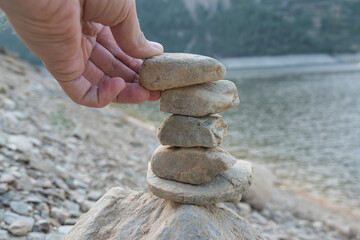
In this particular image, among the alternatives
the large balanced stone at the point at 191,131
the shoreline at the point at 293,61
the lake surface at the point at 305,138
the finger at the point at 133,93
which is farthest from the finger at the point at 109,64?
the shoreline at the point at 293,61

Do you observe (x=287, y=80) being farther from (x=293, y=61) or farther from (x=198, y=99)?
(x=198, y=99)

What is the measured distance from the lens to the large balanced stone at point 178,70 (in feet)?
8.66

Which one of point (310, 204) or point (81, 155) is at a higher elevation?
point (310, 204)

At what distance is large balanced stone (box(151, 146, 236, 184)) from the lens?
280 cm

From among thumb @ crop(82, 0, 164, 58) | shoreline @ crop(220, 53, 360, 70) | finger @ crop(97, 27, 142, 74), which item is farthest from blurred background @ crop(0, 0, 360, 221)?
thumb @ crop(82, 0, 164, 58)

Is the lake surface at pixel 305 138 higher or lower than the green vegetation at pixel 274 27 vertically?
lower

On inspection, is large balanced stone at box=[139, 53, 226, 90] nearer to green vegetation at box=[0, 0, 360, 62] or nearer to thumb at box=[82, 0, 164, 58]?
thumb at box=[82, 0, 164, 58]

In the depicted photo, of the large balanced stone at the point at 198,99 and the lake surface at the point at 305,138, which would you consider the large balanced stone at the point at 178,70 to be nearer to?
Result: the large balanced stone at the point at 198,99

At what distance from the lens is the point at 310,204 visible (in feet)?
27.5

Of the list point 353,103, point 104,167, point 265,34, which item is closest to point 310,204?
point 104,167

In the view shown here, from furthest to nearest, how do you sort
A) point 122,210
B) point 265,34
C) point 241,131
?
point 265,34 < point 241,131 < point 122,210

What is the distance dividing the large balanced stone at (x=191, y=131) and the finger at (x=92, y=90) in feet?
1.69

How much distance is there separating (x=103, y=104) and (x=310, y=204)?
282 inches

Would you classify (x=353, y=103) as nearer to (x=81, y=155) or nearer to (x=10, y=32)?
(x=81, y=155)
